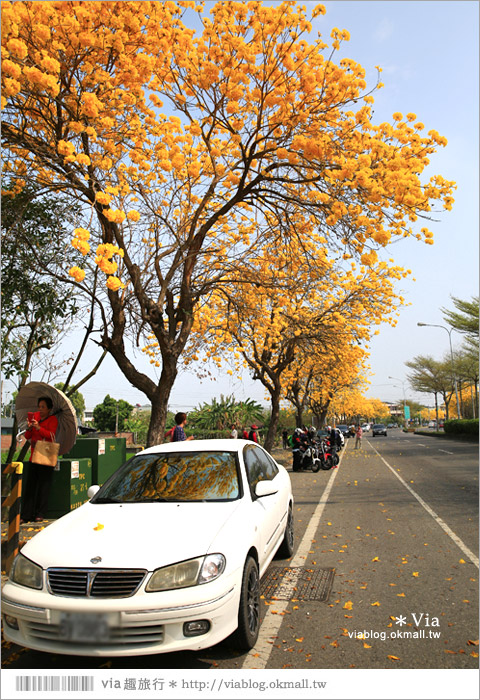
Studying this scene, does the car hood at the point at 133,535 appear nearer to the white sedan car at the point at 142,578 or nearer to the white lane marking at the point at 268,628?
the white sedan car at the point at 142,578

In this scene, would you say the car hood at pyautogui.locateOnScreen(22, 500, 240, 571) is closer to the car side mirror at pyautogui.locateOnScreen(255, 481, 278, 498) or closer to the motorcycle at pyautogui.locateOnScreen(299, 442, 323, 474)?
the car side mirror at pyautogui.locateOnScreen(255, 481, 278, 498)

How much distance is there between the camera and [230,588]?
11.6ft

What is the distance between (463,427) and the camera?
38688 millimetres

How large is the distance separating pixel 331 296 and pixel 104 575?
1593 centimetres

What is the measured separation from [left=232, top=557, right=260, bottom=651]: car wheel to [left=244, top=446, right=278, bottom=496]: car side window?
34.5 inches

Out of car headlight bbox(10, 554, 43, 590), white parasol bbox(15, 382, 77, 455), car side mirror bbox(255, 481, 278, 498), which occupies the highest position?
white parasol bbox(15, 382, 77, 455)

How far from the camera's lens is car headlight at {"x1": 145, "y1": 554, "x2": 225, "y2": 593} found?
132 inches

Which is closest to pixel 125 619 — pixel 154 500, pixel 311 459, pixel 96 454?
pixel 154 500

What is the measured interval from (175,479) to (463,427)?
124ft

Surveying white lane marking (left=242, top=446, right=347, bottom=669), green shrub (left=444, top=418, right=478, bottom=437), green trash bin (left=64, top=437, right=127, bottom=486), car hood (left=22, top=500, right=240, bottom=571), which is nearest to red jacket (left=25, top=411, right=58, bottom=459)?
green trash bin (left=64, top=437, right=127, bottom=486)

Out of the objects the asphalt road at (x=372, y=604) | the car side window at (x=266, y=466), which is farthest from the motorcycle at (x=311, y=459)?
the car side window at (x=266, y=466)

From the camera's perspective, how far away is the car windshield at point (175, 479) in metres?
4.55

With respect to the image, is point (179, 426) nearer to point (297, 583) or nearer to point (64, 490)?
point (64, 490)

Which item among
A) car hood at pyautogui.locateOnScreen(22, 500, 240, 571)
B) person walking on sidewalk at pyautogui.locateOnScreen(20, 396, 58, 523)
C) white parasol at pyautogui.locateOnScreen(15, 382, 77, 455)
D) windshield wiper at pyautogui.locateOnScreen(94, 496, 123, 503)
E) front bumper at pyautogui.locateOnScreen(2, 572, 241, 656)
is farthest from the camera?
white parasol at pyautogui.locateOnScreen(15, 382, 77, 455)
